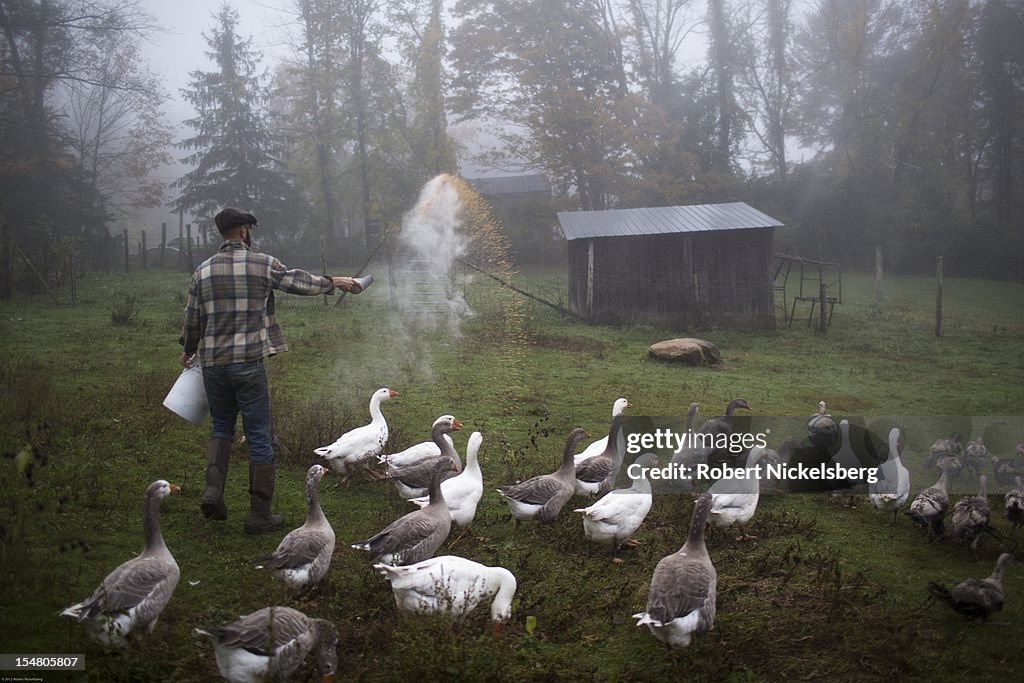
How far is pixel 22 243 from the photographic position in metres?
21.4

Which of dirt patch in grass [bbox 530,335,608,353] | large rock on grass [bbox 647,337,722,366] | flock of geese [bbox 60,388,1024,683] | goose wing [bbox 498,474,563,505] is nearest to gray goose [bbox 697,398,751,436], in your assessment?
flock of geese [bbox 60,388,1024,683]

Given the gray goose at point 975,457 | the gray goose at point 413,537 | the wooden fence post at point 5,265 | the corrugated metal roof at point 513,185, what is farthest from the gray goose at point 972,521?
the corrugated metal roof at point 513,185

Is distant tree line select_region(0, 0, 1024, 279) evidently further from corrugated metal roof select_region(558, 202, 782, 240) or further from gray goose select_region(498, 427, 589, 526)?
gray goose select_region(498, 427, 589, 526)

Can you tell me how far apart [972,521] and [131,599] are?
23.6ft

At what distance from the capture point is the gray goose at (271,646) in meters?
4.24

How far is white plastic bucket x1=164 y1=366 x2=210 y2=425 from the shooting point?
687cm

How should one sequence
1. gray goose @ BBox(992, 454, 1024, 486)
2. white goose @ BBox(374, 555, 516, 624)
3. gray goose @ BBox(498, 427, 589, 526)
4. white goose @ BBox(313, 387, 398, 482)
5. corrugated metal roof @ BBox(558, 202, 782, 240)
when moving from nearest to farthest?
white goose @ BBox(374, 555, 516, 624) < gray goose @ BBox(498, 427, 589, 526) < white goose @ BBox(313, 387, 398, 482) < gray goose @ BBox(992, 454, 1024, 486) < corrugated metal roof @ BBox(558, 202, 782, 240)

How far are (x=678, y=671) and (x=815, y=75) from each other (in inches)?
1514

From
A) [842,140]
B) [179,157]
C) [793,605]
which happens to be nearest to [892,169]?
[842,140]

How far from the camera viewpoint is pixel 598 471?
316 inches

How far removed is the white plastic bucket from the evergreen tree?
24.1m

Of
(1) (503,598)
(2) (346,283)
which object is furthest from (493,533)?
(2) (346,283)

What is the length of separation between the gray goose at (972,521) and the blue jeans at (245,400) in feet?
21.4

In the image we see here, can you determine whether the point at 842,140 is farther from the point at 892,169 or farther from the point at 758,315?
the point at 758,315
